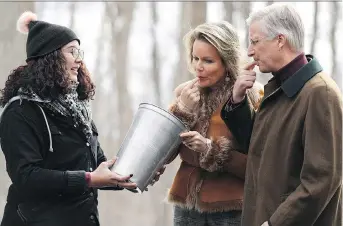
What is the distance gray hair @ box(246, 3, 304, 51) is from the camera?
2.54 metres

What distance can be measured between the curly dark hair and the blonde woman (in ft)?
1.69

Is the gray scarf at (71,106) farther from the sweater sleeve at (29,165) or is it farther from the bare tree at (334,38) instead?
the bare tree at (334,38)

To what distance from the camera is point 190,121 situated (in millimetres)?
3070

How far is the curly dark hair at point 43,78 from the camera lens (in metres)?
2.92

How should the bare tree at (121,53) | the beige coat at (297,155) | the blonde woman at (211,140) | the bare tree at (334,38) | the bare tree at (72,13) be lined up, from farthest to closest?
the bare tree at (121,53), the bare tree at (72,13), the bare tree at (334,38), the blonde woman at (211,140), the beige coat at (297,155)

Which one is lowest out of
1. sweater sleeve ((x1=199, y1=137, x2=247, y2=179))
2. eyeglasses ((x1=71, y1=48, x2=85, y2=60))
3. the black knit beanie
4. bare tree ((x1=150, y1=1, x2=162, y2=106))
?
bare tree ((x1=150, y1=1, x2=162, y2=106))

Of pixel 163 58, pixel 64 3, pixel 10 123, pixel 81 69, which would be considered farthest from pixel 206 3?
pixel 10 123

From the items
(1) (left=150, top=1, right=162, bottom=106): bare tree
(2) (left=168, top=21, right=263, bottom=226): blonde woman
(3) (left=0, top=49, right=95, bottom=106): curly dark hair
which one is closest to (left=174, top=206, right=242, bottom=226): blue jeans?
(2) (left=168, top=21, right=263, bottom=226): blonde woman

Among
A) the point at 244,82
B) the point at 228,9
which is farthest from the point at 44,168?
the point at 228,9

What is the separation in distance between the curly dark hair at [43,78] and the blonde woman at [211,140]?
52 centimetres

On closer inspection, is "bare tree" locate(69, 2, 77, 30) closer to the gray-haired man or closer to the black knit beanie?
the black knit beanie

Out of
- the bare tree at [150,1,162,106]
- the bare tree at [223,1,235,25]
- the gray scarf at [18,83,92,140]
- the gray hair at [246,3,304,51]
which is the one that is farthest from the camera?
the bare tree at [150,1,162,106]

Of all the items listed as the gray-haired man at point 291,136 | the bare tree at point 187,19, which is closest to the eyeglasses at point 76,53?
the gray-haired man at point 291,136

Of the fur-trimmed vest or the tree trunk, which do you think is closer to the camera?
the fur-trimmed vest
